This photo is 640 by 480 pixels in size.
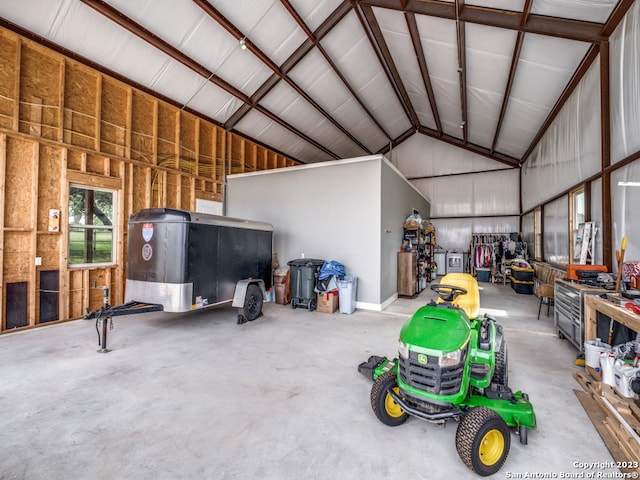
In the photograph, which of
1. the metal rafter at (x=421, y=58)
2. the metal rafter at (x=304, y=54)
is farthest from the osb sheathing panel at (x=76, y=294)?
the metal rafter at (x=421, y=58)

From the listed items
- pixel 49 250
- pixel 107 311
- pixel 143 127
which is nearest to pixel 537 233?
pixel 107 311

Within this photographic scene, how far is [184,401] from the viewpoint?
2590 millimetres

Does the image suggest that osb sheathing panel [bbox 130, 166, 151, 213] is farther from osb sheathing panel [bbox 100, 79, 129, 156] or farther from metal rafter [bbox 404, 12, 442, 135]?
metal rafter [bbox 404, 12, 442, 135]

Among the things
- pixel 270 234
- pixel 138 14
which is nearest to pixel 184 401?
pixel 270 234

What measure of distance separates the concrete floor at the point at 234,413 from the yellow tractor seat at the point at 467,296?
78cm

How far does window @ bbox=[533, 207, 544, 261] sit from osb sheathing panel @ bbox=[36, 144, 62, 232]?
36.0ft

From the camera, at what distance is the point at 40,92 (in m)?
4.76

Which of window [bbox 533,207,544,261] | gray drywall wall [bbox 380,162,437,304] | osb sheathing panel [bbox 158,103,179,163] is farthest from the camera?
window [bbox 533,207,544,261]

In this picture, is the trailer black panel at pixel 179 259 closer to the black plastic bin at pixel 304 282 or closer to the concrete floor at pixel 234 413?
the concrete floor at pixel 234 413

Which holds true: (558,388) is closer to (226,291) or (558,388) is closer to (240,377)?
(240,377)

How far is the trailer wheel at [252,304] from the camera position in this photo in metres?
5.03

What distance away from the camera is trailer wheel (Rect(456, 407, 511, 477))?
5.57 feet

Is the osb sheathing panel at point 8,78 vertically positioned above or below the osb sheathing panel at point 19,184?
above

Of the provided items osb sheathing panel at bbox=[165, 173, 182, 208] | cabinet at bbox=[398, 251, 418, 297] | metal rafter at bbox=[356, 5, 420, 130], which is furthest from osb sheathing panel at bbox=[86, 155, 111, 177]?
cabinet at bbox=[398, 251, 418, 297]
